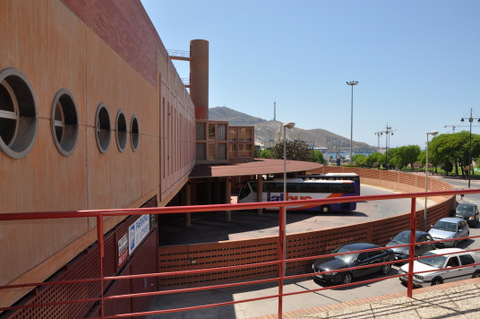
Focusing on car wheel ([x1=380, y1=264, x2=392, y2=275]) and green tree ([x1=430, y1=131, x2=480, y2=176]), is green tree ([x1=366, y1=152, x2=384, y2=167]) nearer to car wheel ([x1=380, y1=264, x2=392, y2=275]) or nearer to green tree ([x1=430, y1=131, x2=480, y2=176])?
green tree ([x1=430, y1=131, x2=480, y2=176])

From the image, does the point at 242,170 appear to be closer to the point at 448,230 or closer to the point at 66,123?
the point at 448,230

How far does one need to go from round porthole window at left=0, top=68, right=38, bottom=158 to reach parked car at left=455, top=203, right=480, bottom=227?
29284mm

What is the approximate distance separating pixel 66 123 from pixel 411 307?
18.3 feet

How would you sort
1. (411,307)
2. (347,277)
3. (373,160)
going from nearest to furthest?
(411,307), (347,277), (373,160)

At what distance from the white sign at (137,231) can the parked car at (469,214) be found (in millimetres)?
24895

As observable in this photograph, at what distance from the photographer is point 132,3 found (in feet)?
29.6

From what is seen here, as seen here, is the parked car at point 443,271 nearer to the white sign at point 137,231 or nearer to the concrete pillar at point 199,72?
the white sign at point 137,231

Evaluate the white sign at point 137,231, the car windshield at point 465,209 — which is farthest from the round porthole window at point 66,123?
the car windshield at point 465,209

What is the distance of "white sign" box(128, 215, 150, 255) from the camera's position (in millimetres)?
8801

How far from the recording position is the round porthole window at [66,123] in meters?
5.17

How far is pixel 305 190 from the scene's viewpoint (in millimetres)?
29656

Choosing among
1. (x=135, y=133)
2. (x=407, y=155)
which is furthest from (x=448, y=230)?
(x=407, y=155)

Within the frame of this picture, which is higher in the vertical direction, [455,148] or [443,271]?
[455,148]

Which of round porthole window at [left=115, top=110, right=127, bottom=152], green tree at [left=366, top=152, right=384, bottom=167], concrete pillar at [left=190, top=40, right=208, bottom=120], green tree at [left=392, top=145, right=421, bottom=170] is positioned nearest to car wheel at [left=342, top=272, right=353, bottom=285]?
round porthole window at [left=115, top=110, right=127, bottom=152]
